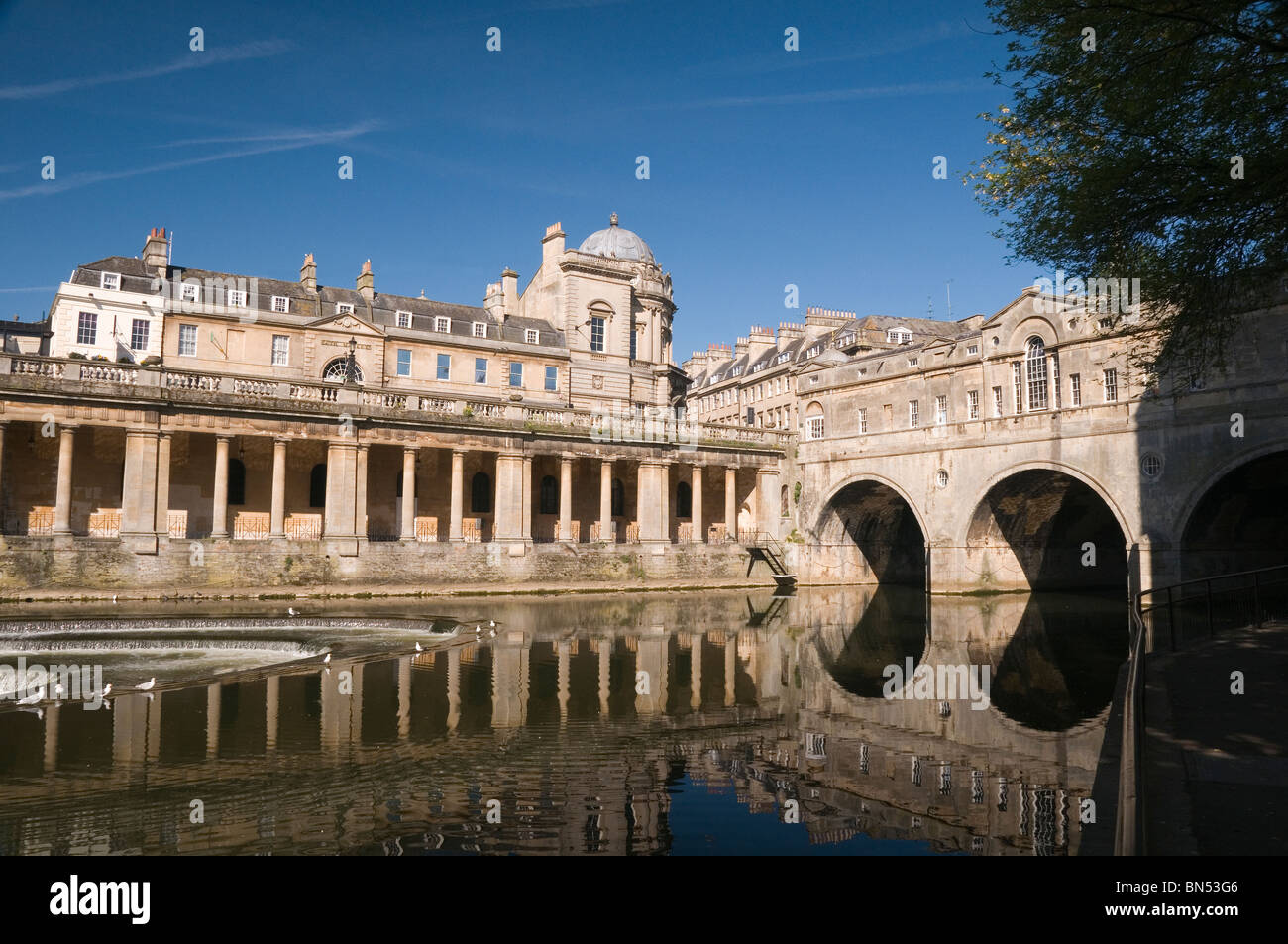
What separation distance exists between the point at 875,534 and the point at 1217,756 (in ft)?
120

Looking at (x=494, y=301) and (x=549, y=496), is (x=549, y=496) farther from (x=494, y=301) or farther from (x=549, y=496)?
(x=494, y=301)

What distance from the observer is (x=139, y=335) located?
4103cm

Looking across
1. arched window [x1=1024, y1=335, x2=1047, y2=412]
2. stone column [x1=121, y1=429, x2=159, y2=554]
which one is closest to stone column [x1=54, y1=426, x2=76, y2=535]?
stone column [x1=121, y1=429, x2=159, y2=554]

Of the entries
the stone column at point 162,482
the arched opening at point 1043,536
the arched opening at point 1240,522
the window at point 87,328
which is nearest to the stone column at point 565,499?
the stone column at point 162,482

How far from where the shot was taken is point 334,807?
8578 mm

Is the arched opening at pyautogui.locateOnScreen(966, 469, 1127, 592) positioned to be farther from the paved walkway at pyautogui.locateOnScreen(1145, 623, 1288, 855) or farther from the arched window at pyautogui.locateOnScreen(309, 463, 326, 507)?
the arched window at pyautogui.locateOnScreen(309, 463, 326, 507)

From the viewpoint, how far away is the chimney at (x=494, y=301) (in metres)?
49.6

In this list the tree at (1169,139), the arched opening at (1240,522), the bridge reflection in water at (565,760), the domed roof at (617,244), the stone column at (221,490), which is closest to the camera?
the bridge reflection in water at (565,760)

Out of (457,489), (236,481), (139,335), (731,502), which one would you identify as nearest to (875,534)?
(731,502)

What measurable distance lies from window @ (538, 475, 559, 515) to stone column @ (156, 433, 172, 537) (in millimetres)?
18537

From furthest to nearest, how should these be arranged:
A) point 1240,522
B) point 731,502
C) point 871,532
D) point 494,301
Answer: point 494,301, point 871,532, point 731,502, point 1240,522

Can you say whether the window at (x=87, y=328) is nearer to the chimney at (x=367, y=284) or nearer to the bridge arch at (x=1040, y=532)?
the chimney at (x=367, y=284)

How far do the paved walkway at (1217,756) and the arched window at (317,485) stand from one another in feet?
112

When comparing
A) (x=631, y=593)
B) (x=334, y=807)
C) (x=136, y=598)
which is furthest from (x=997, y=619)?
(x=136, y=598)
